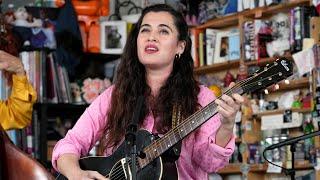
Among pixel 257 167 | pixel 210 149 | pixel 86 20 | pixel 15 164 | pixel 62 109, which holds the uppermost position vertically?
pixel 86 20

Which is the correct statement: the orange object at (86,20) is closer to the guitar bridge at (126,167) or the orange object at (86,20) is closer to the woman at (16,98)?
the woman at (16,98)

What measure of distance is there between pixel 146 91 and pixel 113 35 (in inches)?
93.6

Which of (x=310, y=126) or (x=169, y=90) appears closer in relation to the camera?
(x=169, y=90)

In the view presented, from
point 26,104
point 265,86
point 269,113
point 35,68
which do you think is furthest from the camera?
point 35,68

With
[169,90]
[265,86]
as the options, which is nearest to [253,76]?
[265,86]

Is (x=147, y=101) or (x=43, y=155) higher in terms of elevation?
(x=147, y=101)

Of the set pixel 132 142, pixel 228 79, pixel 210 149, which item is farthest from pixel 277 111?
pixel 132 142

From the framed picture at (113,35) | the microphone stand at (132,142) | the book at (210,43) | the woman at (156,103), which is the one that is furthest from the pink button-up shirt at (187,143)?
the framed picture at (113,35)

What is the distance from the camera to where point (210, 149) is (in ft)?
6.81

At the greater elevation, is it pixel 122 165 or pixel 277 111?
pixel 122 165

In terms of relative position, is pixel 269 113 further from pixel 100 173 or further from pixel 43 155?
pixel 100 173

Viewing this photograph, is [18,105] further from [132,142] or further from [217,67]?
[217,67]

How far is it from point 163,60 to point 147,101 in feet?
0.50

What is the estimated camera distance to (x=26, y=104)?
2926 mm
